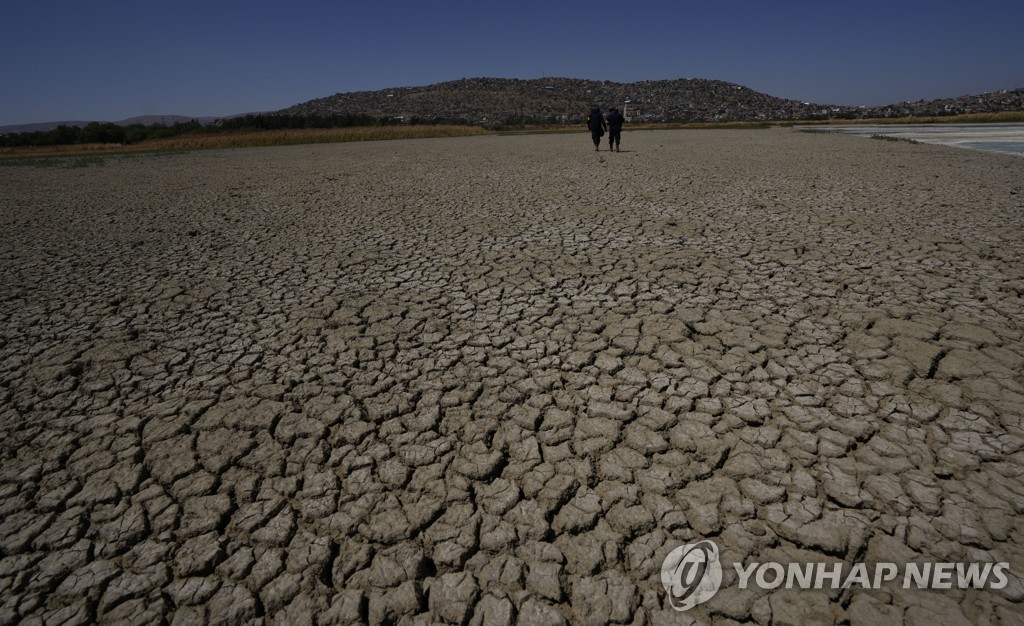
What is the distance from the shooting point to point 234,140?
25297 mm

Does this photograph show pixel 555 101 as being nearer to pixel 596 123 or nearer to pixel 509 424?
pixel 596 123

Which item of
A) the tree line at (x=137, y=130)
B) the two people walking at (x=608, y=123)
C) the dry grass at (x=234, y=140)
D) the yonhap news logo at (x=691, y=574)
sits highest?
the tree line at (x=137, y=130)

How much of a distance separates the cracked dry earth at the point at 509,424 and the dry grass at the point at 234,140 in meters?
22.4

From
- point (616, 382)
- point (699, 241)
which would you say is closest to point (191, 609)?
point (616, 382)

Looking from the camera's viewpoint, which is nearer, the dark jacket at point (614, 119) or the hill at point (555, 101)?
the dark jacket at point (614, 119)

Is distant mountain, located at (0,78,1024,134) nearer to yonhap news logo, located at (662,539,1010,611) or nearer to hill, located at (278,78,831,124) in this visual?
hill, located at (278,78,831,124)

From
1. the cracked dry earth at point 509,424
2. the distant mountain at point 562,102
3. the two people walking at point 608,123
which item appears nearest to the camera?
the cracked dry earth at point 509,424

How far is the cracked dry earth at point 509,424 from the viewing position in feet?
5.74

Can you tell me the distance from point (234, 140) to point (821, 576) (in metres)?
30.9

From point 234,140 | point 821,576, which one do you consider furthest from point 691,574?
point 234,140

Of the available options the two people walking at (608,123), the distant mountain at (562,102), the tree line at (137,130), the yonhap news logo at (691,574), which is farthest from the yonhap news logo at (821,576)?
the distant mountain at (562,102)

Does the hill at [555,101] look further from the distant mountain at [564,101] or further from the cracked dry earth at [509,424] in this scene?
the cracked dry earth at [509,424]

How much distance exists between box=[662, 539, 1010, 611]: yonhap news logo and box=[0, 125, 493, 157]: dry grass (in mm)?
27399

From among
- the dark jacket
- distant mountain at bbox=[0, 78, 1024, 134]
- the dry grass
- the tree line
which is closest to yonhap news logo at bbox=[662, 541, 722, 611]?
the dark jacket
